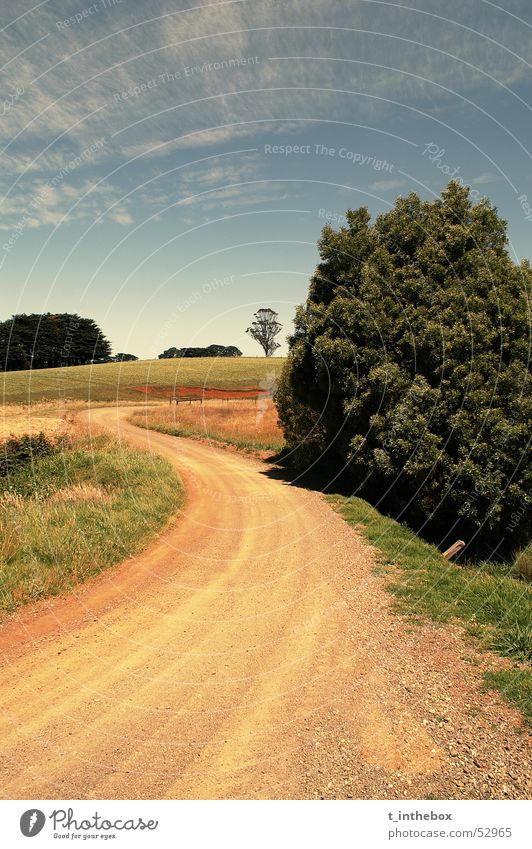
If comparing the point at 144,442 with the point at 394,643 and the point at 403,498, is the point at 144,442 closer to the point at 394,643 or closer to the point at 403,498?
the point at 403,498

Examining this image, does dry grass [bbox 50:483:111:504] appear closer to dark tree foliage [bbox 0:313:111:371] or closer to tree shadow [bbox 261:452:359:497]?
tree shadow [bbox 261:452:359:497]

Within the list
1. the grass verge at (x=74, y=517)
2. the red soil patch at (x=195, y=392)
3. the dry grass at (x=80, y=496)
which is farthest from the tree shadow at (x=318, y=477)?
the red soil patch at (x=195, y=392)

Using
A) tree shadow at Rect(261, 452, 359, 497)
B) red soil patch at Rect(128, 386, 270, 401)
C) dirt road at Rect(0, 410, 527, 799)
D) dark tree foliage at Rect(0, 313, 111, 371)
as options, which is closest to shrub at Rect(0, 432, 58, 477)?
tree shadow at Rect(261, 452, 359, 497)

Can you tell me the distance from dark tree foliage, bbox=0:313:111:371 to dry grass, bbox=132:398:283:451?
59468mm

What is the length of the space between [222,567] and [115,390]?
67186mm

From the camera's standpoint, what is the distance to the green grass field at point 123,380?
6731 cm

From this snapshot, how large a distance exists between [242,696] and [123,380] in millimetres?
80603

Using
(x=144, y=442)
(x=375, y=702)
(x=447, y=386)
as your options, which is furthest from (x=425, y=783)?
(x=144, y=442)

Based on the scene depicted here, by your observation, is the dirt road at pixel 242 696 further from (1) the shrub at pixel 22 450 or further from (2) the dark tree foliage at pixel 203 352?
(2) the dark tree foliage at pixel 203 352

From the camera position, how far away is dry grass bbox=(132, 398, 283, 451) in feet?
123

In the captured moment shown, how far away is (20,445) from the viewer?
23.0m

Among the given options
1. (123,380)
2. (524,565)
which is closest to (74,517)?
(524,565)

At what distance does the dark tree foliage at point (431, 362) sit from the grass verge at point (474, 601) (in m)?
4.25

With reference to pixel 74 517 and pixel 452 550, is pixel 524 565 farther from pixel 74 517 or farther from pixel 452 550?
pixel 74 517
